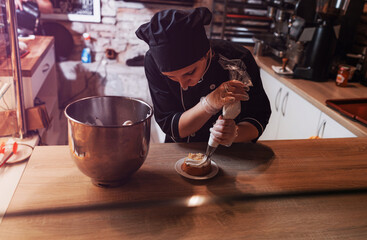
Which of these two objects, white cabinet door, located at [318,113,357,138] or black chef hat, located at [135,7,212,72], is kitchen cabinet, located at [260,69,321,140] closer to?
white cabinet door, located at [318,113,357,138]

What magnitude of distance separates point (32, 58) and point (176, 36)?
180 centimetres

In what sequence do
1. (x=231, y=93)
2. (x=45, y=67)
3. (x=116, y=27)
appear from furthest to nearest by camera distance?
(x=116, y=27) → (x=45, y=67) → (x=231, y=93)

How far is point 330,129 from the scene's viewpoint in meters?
2.04

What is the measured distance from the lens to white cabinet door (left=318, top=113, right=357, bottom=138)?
6.18 ft

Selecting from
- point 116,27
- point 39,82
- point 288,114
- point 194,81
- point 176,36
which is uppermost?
point 176,36

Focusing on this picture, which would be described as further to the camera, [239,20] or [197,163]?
[239,20]

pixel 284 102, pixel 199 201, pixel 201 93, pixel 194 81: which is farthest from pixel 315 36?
pixel 199 201

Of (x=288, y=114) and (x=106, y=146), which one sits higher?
(x=106, y=146)

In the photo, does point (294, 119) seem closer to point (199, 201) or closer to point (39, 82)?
point (199, 201)

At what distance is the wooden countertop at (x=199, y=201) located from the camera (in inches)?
31.1

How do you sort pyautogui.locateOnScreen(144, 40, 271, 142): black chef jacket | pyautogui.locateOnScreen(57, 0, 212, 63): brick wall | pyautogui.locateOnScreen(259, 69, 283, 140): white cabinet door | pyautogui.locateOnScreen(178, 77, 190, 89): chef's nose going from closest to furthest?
1. pyautogui.locateOnScreen(178, 77, 190, 89): chef's nose
2. pyautogui.locateOnScreen(144, 40, 271, 142): black chef jacket
3. pyautogui.locateOnScreen(259, 69, 283, 140): white cabinet door
4. pyautogui.locateOnScreen(57, 0, 212, 63): brick wall

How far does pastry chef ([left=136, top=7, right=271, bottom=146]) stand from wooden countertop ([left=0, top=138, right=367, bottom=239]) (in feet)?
0.47

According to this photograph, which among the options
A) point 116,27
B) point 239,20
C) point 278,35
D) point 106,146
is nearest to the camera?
point 106,146

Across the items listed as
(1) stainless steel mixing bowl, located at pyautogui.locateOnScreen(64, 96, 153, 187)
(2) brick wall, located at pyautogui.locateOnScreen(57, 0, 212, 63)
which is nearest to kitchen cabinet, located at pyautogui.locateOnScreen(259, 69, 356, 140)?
(1) stainless steel mixing bowl, located at pyautogui.locateOnScreen(64, 96, 153, 187)
